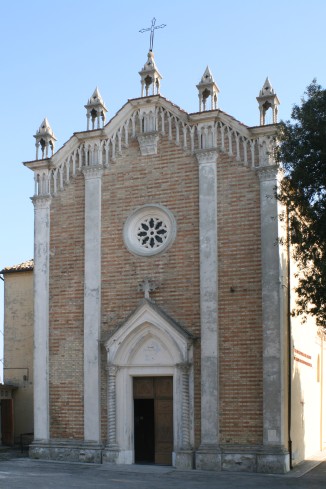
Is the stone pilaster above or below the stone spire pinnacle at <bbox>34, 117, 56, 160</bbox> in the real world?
below

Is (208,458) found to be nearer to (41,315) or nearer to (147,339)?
(147,339)

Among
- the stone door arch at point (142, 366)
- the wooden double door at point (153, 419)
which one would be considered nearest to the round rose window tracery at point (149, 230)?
the stone door arch at point (142, 366)

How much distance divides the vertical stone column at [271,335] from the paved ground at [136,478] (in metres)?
0.67

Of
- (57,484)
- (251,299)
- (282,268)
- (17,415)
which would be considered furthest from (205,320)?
(17,415)

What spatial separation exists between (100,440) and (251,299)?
238 inches

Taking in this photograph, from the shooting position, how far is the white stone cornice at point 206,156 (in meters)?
19.7

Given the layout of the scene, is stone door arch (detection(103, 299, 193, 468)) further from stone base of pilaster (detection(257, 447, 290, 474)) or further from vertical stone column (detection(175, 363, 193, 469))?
stone base of pilaster (detection(257, 447, 290, 474))

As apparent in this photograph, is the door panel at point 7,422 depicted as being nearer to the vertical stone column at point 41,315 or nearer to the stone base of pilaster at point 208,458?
the vertical stone column at point 41,315

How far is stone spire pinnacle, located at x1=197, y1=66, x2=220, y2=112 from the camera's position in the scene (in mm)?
20266

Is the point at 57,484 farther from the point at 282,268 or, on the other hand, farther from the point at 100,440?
the point at 282,268

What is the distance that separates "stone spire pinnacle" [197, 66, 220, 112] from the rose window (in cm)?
360

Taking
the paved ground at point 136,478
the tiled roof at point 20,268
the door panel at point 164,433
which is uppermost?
the tiled roof at point 20,268

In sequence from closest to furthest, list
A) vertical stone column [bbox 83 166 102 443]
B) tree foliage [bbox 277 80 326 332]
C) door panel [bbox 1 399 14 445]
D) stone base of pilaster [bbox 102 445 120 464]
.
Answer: tree foliage [bbox 277 80 326 332] < stone base of pilaster [bbox 102 445 120 464] < vertical stone column [bbox 83 166 102 443] < door panel [bbox 1 399 14 445]

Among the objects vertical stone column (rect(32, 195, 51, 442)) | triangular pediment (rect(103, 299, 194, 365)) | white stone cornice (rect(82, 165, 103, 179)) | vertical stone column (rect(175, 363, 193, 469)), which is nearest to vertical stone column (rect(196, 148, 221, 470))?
vertical stone column (rect(175, 363, 193, 469))
